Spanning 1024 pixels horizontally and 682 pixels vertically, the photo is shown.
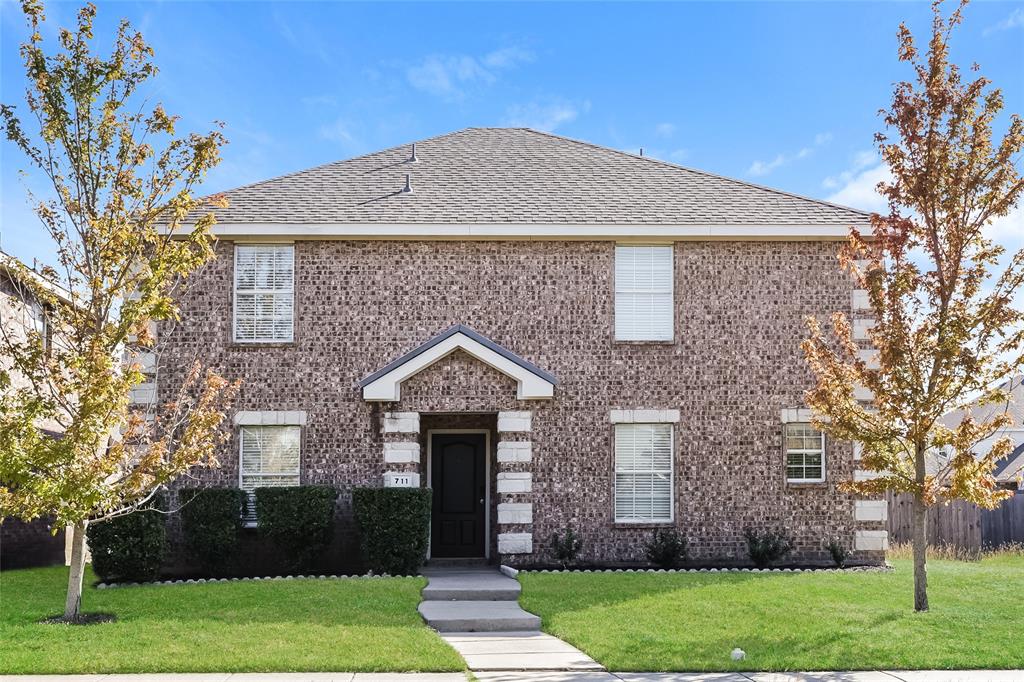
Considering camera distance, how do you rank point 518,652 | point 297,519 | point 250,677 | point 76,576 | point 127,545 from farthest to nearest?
point 297,519, point 127,545, point 76,576, point 518,652, point 250,677

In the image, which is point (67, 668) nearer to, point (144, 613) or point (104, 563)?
point (144, 613)

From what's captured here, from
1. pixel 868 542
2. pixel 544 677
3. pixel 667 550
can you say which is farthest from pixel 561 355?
pixel 544 677

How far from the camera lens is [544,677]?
29.8ft

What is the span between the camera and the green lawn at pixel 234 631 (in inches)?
370

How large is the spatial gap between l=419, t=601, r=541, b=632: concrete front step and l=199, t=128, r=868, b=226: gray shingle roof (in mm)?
7101

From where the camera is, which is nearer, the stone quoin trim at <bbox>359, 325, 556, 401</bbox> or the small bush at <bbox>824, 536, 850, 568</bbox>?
the stone quoin trim at <bbox>359, 325, 556, 401</bbox>

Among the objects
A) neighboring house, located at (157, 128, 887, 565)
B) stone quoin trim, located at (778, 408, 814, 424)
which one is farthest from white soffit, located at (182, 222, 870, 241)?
stone quoin trim, located at (778, 408, 814, 424)

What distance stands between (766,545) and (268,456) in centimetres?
849

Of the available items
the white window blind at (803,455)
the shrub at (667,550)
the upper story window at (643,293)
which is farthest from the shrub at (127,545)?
the white window blind at (803,455)

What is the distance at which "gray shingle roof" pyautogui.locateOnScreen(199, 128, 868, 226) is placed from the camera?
16984 millimetres

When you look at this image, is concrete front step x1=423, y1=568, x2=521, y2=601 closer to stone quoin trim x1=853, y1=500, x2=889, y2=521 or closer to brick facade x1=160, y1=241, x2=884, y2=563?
brick facade x1=160, y1=241, x2=884, y2=563

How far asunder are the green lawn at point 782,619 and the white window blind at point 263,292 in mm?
6254

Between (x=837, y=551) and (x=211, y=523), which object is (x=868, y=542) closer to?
(x=837, y=551)

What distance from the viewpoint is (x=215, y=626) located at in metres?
10.9
